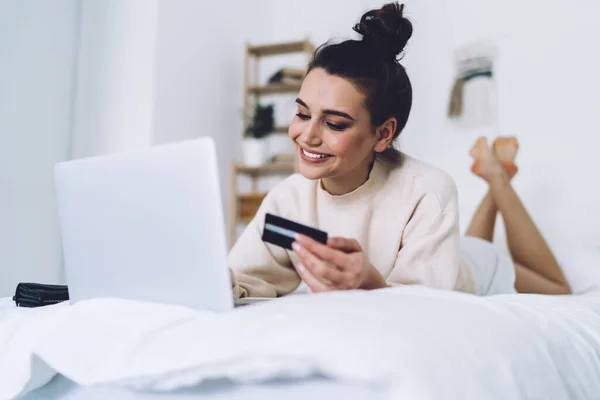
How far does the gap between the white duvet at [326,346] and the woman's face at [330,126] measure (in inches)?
17.6

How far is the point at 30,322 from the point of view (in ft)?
1.96

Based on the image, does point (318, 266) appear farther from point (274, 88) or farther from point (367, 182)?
point (274, 88)

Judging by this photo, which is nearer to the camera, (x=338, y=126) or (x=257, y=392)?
(x=257, y=392)

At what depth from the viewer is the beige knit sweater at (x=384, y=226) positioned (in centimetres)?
98

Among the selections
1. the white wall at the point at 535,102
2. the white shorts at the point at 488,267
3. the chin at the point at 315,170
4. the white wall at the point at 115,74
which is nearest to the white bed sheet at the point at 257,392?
the chin at the point at 315,170

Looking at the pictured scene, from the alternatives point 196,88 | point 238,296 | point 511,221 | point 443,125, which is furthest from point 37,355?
point 196,88

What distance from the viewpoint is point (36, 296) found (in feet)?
2.78

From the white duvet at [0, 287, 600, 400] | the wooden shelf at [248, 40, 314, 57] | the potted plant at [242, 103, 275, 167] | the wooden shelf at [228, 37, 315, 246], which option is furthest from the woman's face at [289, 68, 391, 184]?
the wooden shelf at [248, 40, 314, 57]

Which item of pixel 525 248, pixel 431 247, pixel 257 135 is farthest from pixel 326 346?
pixel 257 135

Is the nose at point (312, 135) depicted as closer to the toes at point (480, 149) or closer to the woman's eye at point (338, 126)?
the woman's eye at point (338, 126)

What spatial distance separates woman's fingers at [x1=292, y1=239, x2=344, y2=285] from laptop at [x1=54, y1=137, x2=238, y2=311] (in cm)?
12

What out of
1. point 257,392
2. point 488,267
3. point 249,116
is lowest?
point 488,267

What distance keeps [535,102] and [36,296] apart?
2.04 metres

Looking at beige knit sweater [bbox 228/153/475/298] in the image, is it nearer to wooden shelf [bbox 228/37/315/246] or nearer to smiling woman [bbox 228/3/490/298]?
smiling woman [bbox 228/3/490/298]
